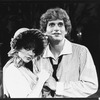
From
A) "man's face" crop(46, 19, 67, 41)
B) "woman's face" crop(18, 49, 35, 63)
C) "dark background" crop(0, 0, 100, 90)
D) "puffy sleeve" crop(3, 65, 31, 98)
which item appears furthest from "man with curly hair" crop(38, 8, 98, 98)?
"puffy sleeve" crop(3, 65, 31, 98)

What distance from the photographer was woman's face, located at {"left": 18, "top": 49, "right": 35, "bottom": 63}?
523 centimetres

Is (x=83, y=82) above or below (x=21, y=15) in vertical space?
below

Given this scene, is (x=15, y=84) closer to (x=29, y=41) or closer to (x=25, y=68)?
(x=25, y=68)

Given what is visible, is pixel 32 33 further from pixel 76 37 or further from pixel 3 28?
pixel 76 37

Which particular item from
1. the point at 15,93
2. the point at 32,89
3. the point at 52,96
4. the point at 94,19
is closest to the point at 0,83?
the point at 15,93

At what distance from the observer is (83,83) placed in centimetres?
527

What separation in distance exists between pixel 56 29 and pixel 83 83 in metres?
1.36

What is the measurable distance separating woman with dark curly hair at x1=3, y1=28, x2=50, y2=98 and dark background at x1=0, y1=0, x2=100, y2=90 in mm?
157

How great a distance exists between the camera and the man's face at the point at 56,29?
5.20 metres

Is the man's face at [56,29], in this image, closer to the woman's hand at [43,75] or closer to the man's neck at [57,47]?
the man's neck at [57,47]

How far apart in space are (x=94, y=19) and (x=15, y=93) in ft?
7.99

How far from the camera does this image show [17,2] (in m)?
5.16

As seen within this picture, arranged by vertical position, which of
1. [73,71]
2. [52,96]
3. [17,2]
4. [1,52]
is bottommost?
[52,96]

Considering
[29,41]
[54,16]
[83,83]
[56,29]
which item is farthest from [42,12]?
[83,83]
